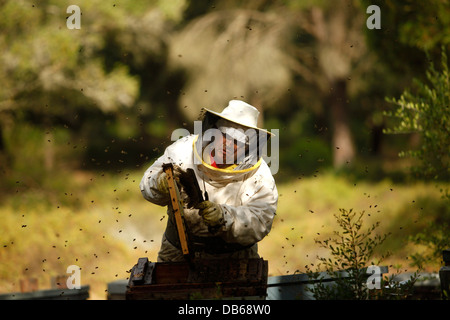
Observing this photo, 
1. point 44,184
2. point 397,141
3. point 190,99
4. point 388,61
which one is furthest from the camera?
point 397,141

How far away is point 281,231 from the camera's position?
45.9 ft

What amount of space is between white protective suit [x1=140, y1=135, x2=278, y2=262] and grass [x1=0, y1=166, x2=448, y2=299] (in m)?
4.02

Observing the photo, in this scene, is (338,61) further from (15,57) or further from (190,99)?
(15,57)

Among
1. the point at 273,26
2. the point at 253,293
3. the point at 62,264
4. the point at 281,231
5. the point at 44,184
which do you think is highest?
the point at 273,26

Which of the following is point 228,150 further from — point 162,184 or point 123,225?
point 123,225

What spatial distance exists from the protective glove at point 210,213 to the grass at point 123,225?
455cm

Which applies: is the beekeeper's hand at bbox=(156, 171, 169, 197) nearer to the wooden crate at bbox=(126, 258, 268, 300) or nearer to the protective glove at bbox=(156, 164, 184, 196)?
the protective glove at bbox=(156, 164, 184, 196)

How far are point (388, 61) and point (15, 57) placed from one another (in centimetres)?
768

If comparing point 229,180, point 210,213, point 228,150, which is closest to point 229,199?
point 229,180

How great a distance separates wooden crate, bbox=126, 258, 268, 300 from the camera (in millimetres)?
3969

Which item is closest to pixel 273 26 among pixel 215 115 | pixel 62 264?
pixel 62 264

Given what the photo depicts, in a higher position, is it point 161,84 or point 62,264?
point 161,84

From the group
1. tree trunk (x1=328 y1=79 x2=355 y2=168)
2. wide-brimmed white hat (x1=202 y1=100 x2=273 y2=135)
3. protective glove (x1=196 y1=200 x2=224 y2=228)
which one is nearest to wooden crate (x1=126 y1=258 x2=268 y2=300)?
protective glove (x1=196 y1=200 x2=224 y2=228)

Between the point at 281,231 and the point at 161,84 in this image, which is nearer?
the point at 281,231
